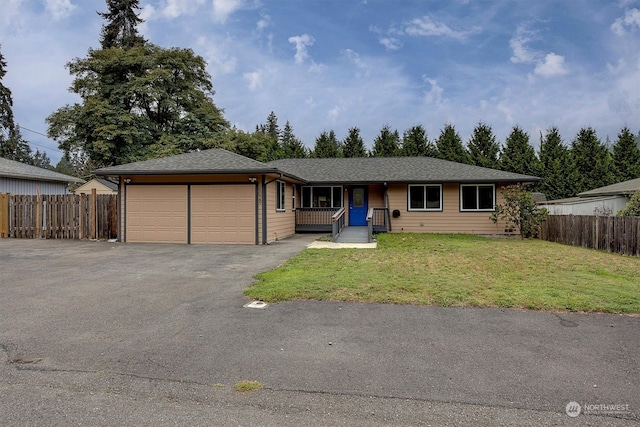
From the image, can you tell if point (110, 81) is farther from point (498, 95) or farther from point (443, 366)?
point (443, 366)

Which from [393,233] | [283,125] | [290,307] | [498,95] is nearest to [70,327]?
[290,307]

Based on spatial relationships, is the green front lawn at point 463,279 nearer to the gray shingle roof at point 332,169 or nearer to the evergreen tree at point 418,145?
the gray shingle roof at point 332,169

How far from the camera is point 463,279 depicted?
6.88 m

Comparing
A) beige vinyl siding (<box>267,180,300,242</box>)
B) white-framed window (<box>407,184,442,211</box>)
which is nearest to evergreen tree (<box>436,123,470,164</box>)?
white-framed window (<box>407,184,442,211</box>)

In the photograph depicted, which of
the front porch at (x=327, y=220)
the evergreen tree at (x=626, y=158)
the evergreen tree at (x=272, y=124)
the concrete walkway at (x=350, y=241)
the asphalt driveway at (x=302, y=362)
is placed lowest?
the asphalt driveway at (x=302, y=362)

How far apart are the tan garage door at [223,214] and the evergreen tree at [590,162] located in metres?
22.6

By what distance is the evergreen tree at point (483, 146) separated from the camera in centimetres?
2644

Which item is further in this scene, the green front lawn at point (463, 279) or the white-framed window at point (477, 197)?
the white-framed window at point (477, 197)

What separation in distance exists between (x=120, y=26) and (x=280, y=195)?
100 feet

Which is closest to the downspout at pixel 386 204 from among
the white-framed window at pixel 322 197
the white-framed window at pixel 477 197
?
the white-framed window at pixel 322 197

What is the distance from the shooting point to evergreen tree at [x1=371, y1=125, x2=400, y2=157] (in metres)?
28.2

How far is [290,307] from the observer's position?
16.9 ft

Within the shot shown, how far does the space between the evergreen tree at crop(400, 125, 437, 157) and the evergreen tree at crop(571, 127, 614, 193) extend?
30.5ft

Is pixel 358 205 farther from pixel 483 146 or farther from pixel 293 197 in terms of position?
pixel 483 146
